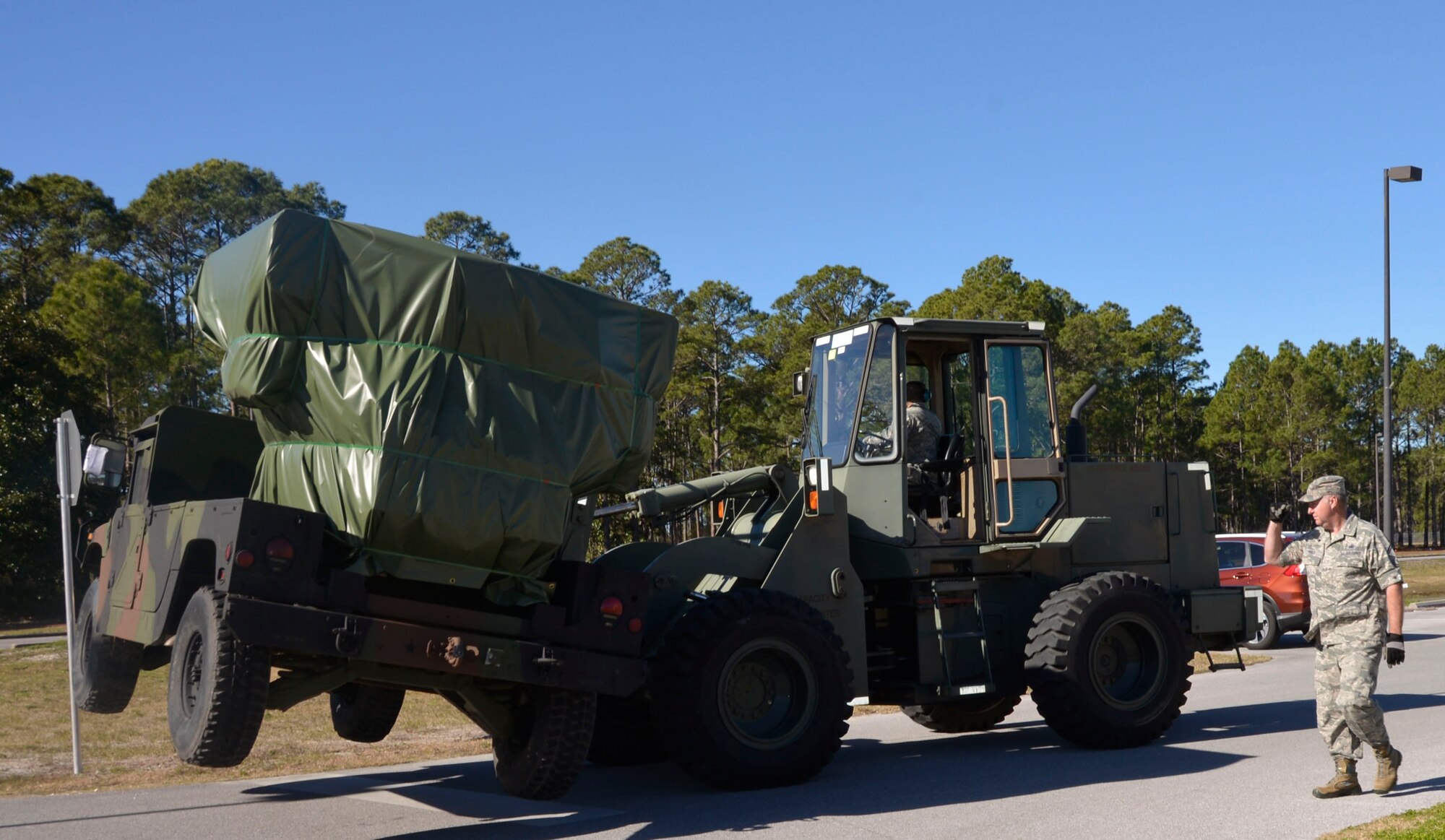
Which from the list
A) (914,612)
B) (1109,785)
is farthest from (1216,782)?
(914,612)

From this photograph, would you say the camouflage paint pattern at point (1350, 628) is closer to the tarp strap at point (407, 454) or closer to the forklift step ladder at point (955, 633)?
the forklift step ladder at point (955, 633)

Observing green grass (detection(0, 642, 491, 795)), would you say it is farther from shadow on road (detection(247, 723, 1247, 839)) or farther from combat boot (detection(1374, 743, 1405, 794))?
combat boot (detection(1374, 743, 1405, 794))

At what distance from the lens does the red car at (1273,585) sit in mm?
18312

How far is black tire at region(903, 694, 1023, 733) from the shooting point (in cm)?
1088

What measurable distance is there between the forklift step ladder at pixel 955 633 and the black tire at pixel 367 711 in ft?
13.1

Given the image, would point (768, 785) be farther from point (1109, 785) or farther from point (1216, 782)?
point (1216, 782)

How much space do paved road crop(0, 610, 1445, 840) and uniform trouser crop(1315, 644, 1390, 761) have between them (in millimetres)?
339

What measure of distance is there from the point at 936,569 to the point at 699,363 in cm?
2976

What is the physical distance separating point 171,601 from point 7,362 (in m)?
31.0

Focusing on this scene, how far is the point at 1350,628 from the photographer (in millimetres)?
7512

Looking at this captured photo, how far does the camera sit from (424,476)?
21.5 ft

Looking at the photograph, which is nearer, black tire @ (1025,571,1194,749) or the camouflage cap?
the camouflage cap

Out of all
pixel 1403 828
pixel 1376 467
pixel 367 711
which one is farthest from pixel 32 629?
pixel 1376 467

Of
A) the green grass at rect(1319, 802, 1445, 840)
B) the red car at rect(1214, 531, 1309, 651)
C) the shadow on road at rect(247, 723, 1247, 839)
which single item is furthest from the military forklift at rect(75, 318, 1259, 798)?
the red car at rect(1214, 531, 1309, 651)
